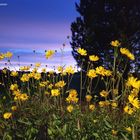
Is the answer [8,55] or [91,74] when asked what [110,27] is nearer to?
[8,55]

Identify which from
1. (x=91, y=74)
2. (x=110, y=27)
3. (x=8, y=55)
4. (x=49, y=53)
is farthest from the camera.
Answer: (x=110, y=27)

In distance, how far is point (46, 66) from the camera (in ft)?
25.4

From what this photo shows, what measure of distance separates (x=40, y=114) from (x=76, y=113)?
25.0 inches

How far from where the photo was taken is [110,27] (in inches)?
851

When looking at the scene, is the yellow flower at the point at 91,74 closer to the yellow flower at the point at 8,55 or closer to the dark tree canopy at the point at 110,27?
the yellow flower at the point at 8,55

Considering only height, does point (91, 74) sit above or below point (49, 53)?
below

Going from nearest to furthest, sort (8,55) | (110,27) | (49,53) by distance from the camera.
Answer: (49,53), (8,55), (110,27)

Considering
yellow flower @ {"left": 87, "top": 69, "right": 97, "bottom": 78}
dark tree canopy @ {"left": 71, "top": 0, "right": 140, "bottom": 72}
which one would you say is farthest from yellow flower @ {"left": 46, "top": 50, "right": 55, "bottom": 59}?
dark tree canopy @ {"left": 71, "top": 0, "right": 140, "bottom": 72}

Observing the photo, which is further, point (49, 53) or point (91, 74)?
point (49, 53)

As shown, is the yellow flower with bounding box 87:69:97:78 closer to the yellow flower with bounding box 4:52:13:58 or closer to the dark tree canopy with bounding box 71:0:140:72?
the yellow flower with bounding box 4:52:13:58

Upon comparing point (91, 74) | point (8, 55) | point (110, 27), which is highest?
point (110, 27)

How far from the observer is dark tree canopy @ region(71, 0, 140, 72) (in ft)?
70.5

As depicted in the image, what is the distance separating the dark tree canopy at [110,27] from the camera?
2150 centimetres

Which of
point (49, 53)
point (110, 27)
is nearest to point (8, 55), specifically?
point (49, 53)
